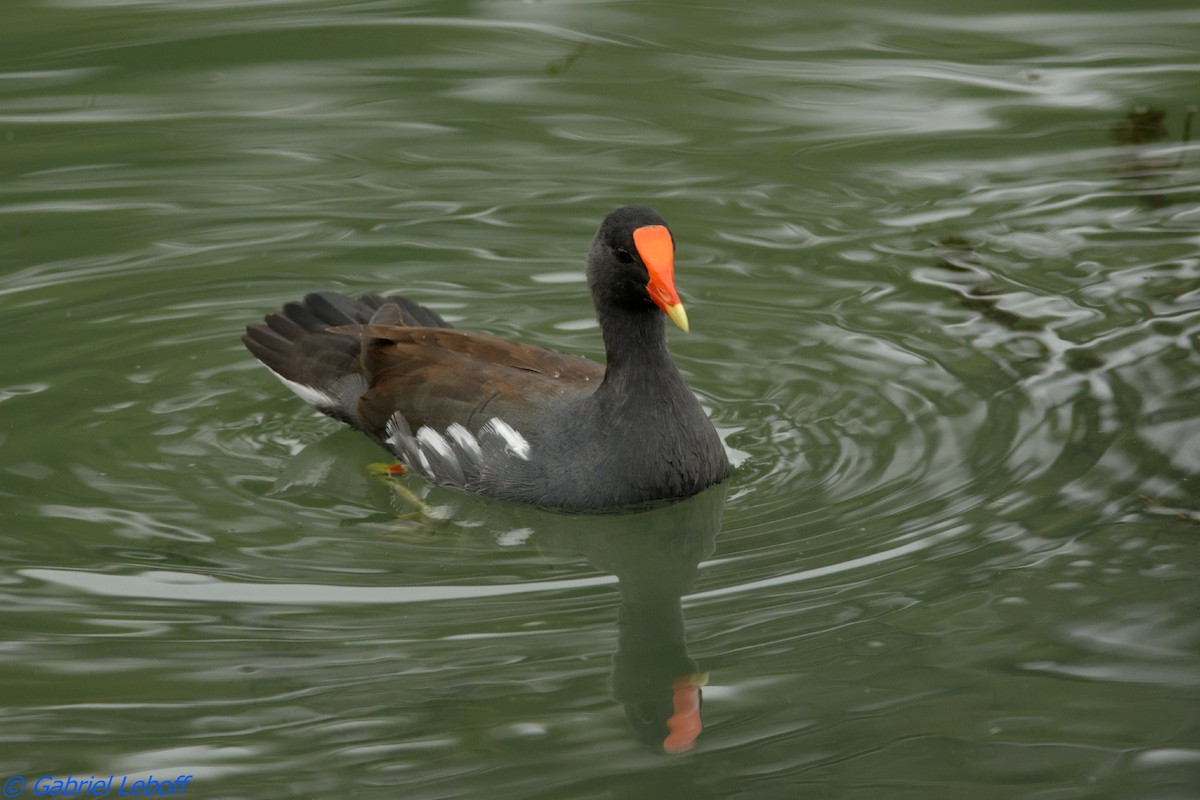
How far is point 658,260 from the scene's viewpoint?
5.24 meters

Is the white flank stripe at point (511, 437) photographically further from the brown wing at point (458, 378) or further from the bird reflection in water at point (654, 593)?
the bird reflection in water at point (654, 593)

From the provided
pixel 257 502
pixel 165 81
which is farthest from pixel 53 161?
pixel 257 502

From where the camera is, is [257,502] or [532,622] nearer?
[532,622]

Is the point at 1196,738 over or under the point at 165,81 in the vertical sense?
under

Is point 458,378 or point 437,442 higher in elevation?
point 458,378

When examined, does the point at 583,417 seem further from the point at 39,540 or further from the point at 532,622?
the point at 39,540

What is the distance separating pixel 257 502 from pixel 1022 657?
2.59 m

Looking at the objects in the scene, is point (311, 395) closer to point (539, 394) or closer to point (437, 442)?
point (437, 442)

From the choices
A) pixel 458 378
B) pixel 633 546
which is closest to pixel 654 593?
pixel 633 546

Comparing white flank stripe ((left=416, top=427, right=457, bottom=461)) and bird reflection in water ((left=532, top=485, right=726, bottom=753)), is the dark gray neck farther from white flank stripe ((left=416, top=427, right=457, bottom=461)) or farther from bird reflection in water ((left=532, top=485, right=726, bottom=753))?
white flank stripe ((left=416, top=427, right=457, bottom=461))

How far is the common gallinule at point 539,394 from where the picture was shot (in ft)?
17.7

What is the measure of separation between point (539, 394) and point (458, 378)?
13.1 inches

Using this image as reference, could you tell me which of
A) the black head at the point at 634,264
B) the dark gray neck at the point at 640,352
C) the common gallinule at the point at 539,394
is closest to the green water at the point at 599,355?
the common gallinule at the point at 539,394

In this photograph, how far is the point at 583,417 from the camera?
5555mm
